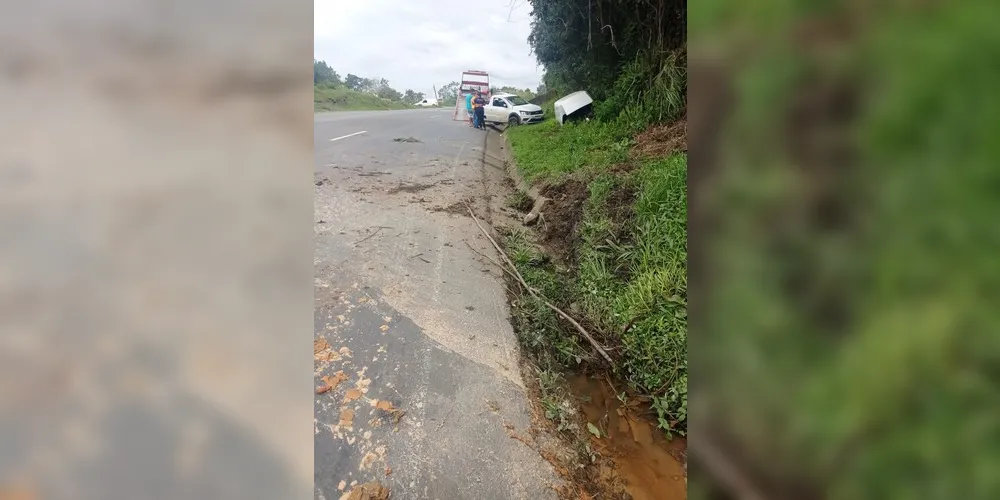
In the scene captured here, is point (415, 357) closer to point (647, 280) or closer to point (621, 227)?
point (647, 280)

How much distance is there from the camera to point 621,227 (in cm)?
428

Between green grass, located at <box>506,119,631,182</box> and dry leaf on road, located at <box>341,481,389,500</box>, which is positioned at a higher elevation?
green grass, located at <box>506,119,631,182</box>

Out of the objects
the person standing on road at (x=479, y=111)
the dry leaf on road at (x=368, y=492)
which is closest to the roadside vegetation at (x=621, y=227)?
the dry leaf on road at (x=368, y=492)

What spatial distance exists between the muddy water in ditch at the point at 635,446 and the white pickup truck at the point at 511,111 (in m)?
10.1

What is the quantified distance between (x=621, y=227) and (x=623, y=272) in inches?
21.4

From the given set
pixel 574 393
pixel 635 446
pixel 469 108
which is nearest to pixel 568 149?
pixel 574 393

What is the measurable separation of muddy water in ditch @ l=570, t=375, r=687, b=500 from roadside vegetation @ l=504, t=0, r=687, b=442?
0.09m

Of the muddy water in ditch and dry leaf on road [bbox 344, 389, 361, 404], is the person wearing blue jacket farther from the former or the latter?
dry leaf on road [bbox 344, 389, 361, 404]
